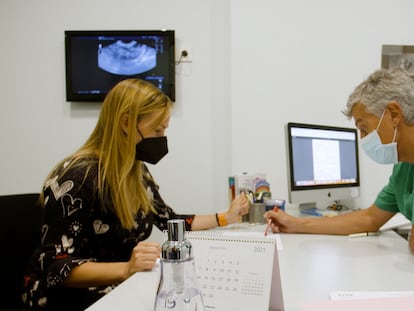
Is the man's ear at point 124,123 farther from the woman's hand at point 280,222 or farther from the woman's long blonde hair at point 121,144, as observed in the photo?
the woman's hand at point 280,222

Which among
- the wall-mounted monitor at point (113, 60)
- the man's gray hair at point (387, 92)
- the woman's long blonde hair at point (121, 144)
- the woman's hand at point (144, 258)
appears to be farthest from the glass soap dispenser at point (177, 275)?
the wall-mounted monitor at point (113, 60)

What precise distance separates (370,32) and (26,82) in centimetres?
226

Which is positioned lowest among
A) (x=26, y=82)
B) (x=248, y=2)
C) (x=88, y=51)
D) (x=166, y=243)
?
(x=166, y=243)

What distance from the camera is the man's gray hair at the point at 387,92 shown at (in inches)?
46.7

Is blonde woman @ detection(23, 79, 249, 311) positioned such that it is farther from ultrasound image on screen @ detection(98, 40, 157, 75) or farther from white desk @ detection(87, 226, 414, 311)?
ultrasound image on screen @ detection(98, 40, 157, 75)

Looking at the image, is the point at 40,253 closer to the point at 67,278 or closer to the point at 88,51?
the point at 67,278

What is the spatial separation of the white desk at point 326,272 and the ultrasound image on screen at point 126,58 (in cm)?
154

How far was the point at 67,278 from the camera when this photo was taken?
1.01 meters

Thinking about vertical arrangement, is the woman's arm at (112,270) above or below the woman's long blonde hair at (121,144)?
below

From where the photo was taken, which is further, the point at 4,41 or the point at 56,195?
the point at 4,41

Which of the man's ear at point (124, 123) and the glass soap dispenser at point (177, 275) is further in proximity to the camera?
the man's ear at point (124, 123)

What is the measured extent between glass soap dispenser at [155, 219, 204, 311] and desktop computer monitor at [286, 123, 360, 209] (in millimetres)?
1236

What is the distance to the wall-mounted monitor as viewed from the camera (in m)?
2.44

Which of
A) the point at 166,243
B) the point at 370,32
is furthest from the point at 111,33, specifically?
the point at 166,243
